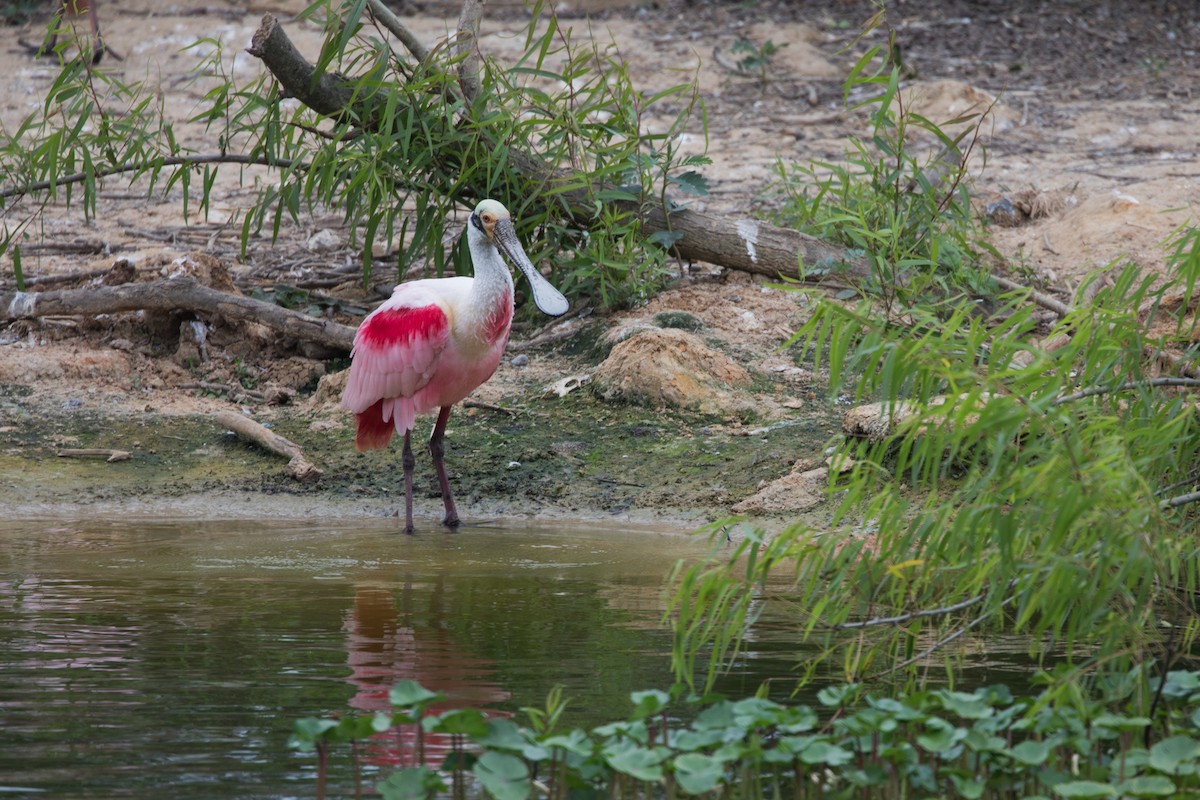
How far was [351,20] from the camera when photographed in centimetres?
695

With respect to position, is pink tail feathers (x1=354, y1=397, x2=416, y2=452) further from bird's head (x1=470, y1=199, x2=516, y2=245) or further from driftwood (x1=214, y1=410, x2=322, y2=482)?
bird's head (x1=470, y1=199, x2=516, y2=245)

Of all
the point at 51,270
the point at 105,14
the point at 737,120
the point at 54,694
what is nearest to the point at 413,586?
the point at 54,694

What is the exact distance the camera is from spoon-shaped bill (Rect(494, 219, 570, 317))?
7.27 meters

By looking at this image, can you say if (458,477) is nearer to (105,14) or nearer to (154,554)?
(154,554)

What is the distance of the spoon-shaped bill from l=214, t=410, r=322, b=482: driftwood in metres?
Answer: 1.37

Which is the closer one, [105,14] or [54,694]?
[54,694]

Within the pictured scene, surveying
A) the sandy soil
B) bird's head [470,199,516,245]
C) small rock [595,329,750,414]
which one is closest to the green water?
the sandy soil

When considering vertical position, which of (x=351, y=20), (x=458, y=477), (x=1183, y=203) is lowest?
(x=458, y=477)

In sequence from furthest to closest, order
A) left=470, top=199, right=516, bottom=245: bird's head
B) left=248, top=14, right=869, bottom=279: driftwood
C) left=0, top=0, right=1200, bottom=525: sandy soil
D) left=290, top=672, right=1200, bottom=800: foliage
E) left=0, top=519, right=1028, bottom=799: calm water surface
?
left=0, top=0, right=1200, bottom=525: sandy soil, left=248, top=14, right=869, bottom=279: driftwood, left=470, top=199, right=516, bottom=245: bird's head, left=0, top=519, right=1028, bottom=799: calm water surface, left=290, top=672, right=1200, bottom=800: foliage

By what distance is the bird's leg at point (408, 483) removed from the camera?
667cm

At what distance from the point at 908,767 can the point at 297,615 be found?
2.50 meters

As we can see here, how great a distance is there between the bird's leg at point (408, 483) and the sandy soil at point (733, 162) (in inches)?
15.2

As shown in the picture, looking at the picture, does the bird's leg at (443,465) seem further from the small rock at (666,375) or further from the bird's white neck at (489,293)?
the small rock at (666,375)

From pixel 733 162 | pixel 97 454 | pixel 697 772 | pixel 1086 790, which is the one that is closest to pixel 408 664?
pixel 697 772
